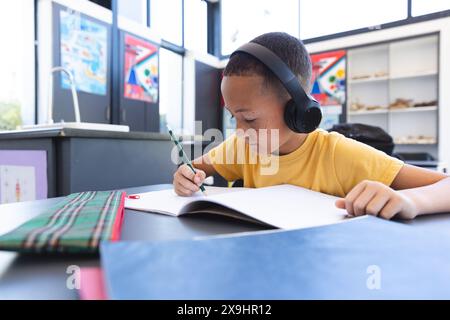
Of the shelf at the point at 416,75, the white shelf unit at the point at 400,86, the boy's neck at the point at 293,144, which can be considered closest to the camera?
the boy's neck at the point at 293,144

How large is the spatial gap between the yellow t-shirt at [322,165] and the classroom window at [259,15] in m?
1.56

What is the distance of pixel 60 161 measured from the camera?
3.78 ft

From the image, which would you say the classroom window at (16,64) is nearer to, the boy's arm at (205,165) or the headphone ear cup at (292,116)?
the boy's arm at (205,165)

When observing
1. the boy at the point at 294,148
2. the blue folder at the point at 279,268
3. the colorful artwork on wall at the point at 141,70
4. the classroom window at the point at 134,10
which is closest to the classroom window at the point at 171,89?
the colorful artwork on wall at the point at 141,70

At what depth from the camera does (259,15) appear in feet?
9.98

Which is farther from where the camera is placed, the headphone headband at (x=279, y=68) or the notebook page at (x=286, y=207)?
the headphone headband at (x=279, y=68)

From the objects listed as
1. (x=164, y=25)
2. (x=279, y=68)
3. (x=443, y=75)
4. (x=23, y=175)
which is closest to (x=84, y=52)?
(x=164, y=25)

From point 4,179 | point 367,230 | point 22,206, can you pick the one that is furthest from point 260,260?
point 4,179

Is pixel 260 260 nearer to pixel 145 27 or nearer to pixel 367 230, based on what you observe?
pixel 367 230

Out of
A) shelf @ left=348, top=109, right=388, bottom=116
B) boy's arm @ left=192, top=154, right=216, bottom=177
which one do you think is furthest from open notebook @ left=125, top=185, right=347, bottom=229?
shelf @ left=348, top=109, right=388, bottom=116

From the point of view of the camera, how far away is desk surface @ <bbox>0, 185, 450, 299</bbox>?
23 cm

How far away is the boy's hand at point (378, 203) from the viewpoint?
1.45ft

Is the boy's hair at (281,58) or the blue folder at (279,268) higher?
the boy's hair at (281,58)
